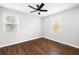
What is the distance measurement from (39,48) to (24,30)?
1.61ft

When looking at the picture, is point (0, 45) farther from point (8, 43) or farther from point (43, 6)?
point (43, 6)

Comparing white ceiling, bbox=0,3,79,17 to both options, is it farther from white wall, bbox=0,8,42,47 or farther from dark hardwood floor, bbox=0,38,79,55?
dark hardwood floor, bbox=0,38,79,55

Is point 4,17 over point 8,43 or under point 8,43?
over

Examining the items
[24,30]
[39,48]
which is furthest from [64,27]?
[24,30]

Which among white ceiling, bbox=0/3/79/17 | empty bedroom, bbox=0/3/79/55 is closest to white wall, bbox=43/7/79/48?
empty bedroom, bbox=0/3/79/55

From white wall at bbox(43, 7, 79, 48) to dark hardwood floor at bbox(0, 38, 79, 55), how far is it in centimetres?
12

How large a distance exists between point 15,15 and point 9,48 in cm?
66

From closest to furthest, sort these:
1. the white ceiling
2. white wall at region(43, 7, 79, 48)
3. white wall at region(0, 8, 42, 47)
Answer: the white ceiling
white wall at region(0, 8, 42, 47)
white wall at region(43, 7, 79, 48)

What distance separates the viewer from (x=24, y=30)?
1.65m

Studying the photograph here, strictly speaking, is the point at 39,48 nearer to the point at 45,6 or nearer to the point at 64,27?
the point at 64,27

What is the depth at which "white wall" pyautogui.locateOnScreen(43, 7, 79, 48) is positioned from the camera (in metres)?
1.67

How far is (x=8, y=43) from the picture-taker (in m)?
1.55
